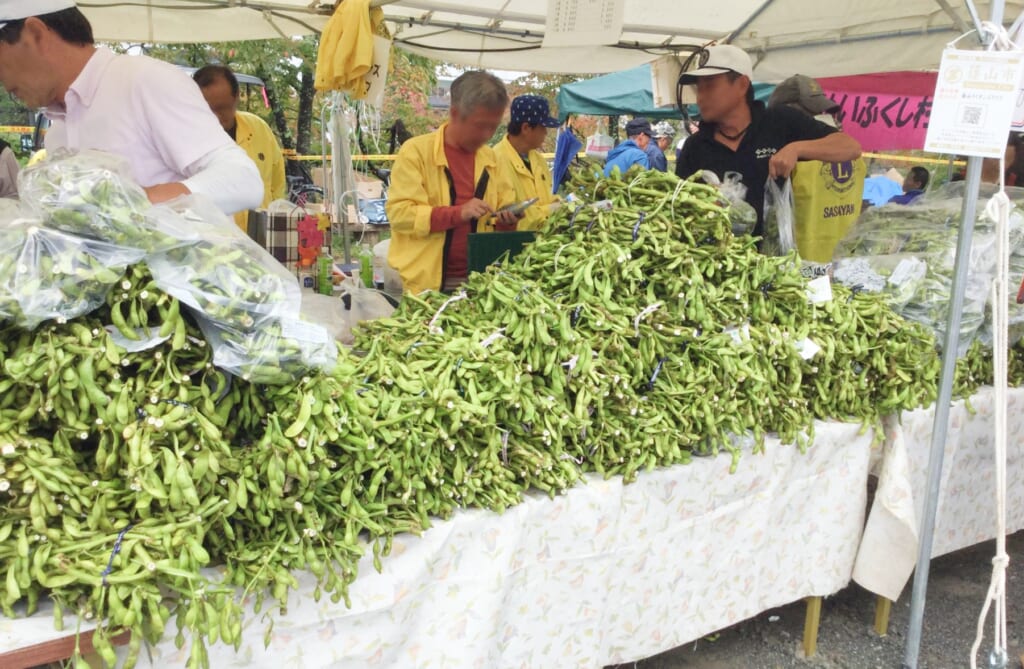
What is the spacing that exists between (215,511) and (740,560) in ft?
6.00

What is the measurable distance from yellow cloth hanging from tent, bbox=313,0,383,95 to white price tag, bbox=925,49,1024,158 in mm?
2875

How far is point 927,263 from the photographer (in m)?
2.99

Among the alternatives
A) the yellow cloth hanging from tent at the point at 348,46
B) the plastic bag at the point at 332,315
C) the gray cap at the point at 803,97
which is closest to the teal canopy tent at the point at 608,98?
the gray cap at the point at 803,97

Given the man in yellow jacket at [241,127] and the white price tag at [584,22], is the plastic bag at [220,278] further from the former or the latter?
the white price tag at [584,22]

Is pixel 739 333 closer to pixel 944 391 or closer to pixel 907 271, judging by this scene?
pixel 944 391

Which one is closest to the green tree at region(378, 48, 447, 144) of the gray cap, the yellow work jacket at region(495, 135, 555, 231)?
the yellow work jacket at region(495, 135, 555, 231)

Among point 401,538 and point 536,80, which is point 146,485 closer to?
point 401,538

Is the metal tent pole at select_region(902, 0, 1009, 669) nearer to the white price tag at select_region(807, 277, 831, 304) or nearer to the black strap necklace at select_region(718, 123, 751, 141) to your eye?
the white price tag at select_region(807, 277, 831, 304)

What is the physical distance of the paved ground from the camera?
9.71 feet

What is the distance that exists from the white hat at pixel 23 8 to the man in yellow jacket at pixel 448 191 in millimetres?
1773

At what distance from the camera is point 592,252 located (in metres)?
2.31

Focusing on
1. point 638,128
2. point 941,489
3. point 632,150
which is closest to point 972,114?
point 941,489

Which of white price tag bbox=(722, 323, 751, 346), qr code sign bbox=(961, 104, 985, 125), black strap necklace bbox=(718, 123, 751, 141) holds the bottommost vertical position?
white price tag bbox=(722, 323, 751, 346)

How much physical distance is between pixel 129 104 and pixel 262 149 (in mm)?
3338
